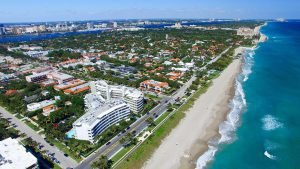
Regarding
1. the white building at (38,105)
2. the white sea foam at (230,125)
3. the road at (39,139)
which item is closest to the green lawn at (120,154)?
the road at (39,139)

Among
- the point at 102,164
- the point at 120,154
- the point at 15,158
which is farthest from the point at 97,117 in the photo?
the point at 15,158

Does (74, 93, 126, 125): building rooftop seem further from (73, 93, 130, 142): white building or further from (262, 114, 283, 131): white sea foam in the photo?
(262, 114, 283, 131): white sea foam

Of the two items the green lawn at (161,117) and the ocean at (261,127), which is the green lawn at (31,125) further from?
the ocean at (261,127)

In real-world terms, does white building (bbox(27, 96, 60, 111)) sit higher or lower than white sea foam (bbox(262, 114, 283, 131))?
higher

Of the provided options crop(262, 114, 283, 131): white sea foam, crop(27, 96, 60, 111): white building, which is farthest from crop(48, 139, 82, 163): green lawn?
crop(262, 114, 283, 131): white sea foam

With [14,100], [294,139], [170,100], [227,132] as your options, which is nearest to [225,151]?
[227,132]

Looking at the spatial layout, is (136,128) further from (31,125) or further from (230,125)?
(31,125)
